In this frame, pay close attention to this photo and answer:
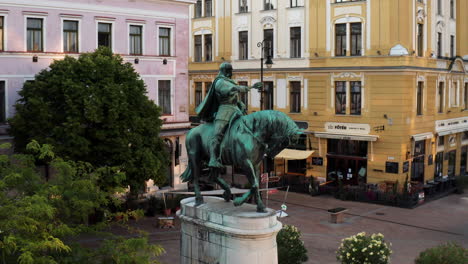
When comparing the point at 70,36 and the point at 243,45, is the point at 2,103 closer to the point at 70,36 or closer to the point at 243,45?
the point at 70,36

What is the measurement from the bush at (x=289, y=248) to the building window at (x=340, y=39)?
22611 millimetres

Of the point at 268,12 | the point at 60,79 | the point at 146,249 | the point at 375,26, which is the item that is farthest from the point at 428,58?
the point at 146,249

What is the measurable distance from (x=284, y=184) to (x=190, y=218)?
24578 millimetres

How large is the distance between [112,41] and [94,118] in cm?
867

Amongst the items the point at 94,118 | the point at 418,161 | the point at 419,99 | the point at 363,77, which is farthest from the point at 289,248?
the point at 419,99

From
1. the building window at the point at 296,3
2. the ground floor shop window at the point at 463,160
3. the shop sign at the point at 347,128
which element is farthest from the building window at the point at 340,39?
the ground floor shop window at the point at 463,160

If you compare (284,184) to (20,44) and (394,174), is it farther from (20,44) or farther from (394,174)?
(20,44)

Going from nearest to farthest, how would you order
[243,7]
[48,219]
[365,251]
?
[48,219], [365,251], [243,7]

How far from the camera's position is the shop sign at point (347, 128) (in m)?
37.0

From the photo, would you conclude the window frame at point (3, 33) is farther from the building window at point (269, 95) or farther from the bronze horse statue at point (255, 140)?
the building window at point (269, 95)

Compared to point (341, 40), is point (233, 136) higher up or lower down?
lower down

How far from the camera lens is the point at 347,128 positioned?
Answer: 37.7m

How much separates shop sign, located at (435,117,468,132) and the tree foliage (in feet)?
98.5

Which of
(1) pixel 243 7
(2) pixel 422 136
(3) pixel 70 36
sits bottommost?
(2) pixel 422 136
